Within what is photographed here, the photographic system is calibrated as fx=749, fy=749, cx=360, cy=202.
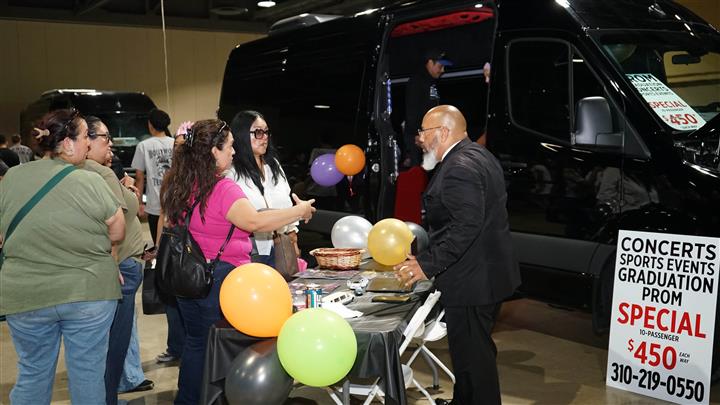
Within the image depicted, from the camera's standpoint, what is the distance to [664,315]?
4121 mm

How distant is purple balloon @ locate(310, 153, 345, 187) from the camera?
5840 millimetres

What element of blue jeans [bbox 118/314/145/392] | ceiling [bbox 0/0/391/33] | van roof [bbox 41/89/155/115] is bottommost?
blue jeans [bbox 118/314/145/392]

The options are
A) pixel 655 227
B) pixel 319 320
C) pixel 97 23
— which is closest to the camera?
pixel 319 320

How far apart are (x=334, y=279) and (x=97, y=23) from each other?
46.0 ft

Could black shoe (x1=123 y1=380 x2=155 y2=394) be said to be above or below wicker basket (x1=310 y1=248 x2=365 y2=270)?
below

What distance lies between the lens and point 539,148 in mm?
4691

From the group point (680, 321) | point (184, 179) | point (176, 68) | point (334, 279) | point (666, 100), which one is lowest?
point (680, 321)

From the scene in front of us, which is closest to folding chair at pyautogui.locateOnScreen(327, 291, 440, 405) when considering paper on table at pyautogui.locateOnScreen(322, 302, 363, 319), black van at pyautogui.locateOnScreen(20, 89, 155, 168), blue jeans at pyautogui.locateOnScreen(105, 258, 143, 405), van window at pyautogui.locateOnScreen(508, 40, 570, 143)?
paper on table at pyautogui.locateOnScreen(322, 302, 363, 319)

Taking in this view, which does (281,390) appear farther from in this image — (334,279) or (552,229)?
(552,229)

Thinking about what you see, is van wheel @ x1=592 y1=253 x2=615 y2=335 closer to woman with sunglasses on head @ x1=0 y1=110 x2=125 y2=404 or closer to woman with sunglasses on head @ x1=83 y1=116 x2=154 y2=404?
woman with sunglasses on head @ x1=83 y1=116 x2=154 y2=404

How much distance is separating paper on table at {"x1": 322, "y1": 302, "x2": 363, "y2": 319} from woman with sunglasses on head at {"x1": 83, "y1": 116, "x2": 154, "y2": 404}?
1.23 meters

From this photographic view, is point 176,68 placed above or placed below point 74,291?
above

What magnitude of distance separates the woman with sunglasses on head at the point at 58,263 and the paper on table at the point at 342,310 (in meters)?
0.94

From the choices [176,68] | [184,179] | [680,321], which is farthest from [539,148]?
[176,68]
